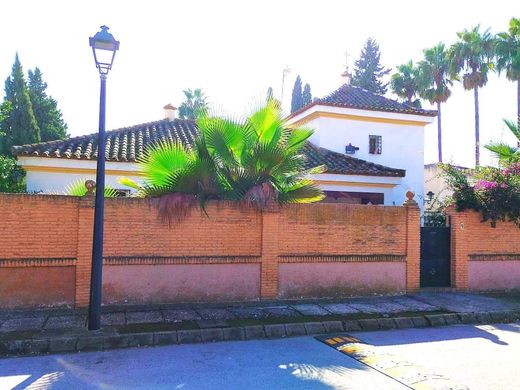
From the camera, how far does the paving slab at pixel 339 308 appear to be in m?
9.48

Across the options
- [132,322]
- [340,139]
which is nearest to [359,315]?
[132,322]

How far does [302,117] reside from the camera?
64.4 feet

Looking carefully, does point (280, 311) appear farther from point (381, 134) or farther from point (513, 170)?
point (381, 134)

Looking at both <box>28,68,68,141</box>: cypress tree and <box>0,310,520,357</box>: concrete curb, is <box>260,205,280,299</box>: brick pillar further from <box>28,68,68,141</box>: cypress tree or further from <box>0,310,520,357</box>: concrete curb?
<box>28,68,68,141</box>: cypress tree

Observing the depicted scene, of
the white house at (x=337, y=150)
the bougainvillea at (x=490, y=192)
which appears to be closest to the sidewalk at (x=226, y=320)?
the bougainvillea at (x=490, y=192)

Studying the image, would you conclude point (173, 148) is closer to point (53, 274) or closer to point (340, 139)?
point (53, 274)

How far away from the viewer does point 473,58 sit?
3044cm

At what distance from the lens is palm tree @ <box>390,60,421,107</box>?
35.3 meters

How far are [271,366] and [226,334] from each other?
163 cm

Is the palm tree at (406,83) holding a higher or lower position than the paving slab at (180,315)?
higher

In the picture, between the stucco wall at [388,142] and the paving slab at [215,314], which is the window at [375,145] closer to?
the stucco wall at [388,142]

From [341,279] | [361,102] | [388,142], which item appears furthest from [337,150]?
[341,279]

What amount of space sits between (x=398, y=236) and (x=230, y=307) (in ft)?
15.2

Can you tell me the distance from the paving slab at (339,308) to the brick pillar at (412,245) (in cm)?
237
